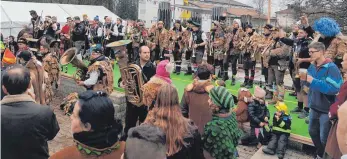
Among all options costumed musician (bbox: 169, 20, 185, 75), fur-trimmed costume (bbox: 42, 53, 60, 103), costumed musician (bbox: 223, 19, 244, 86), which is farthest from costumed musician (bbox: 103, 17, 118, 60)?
fur-trimmed costume (bbox: 42, 53, 60, 103)

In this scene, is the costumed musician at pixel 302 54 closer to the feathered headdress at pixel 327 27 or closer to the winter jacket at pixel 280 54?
the winter jacket at pixel 280 54

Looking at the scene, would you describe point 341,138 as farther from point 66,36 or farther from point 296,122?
point 66,36

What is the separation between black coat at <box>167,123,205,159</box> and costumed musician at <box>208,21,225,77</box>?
733 cm

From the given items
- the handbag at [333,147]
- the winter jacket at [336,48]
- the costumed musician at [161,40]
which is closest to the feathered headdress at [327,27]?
the winter jacket at [336,48]

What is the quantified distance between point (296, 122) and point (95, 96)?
17.7 feet

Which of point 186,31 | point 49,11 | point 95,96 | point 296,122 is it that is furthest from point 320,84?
point 49,11

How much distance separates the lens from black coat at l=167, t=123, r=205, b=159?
323cm

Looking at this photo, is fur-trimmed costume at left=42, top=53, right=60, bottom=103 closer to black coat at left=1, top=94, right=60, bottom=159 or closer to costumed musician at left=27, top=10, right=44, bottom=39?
costumed musician at left=27, top=10, right=44, bottom=39

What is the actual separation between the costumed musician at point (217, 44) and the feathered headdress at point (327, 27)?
460 centimetres

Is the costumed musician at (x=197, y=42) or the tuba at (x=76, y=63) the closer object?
the tuba at (x=76, y=63)

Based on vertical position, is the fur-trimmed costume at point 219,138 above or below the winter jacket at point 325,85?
below

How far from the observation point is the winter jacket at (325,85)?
4758 mm

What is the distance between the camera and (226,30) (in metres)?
10.6

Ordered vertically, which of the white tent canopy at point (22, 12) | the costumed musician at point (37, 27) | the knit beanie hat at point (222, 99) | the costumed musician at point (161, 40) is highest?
the white tent canopy at point (22, 12)
